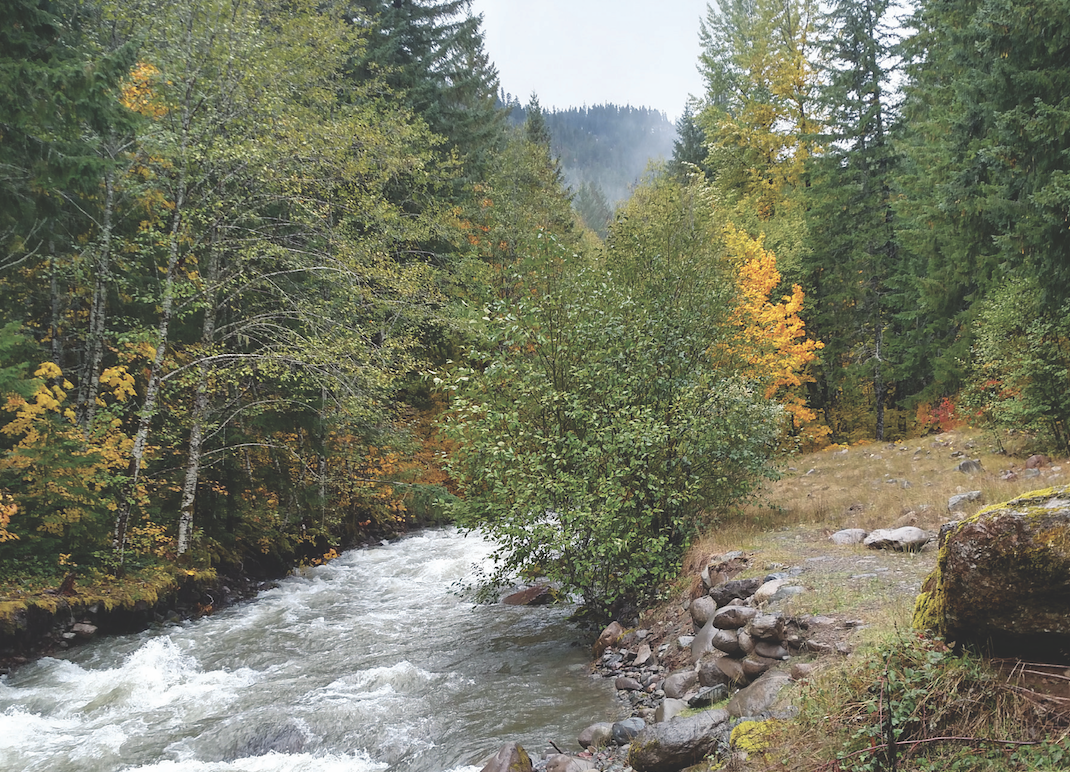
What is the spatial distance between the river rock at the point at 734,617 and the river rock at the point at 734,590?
28.2 inches

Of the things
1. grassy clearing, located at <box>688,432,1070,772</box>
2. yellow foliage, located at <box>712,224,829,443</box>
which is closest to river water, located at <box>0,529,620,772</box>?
grassy clearing, located at <box>688,432,1070,772</box>

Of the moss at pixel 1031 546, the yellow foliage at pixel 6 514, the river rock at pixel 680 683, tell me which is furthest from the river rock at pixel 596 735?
the yellow foliage at pixel 6 514

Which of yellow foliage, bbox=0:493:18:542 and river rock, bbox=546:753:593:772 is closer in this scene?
river rock, bbox=546:753:593:772

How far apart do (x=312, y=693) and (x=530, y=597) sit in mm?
4739

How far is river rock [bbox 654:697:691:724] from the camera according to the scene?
5.34 meters

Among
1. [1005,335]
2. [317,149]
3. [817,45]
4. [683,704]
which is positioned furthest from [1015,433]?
[817,45]

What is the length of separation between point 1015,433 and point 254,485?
17.5 m

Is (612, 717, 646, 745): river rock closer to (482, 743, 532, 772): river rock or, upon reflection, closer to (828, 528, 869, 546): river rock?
(482, 743, 532, 772): river rock

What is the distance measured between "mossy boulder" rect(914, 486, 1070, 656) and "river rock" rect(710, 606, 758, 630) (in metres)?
2.60

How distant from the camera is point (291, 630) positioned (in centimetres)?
1053

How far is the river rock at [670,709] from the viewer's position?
17.5 feet

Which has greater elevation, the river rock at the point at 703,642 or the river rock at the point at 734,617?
the river rock at the point at 734,617

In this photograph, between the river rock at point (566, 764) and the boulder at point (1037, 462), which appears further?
the boulder at point (1037, 462)

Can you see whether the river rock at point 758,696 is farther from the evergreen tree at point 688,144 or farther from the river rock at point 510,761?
the evergreen tree at point 688,144
